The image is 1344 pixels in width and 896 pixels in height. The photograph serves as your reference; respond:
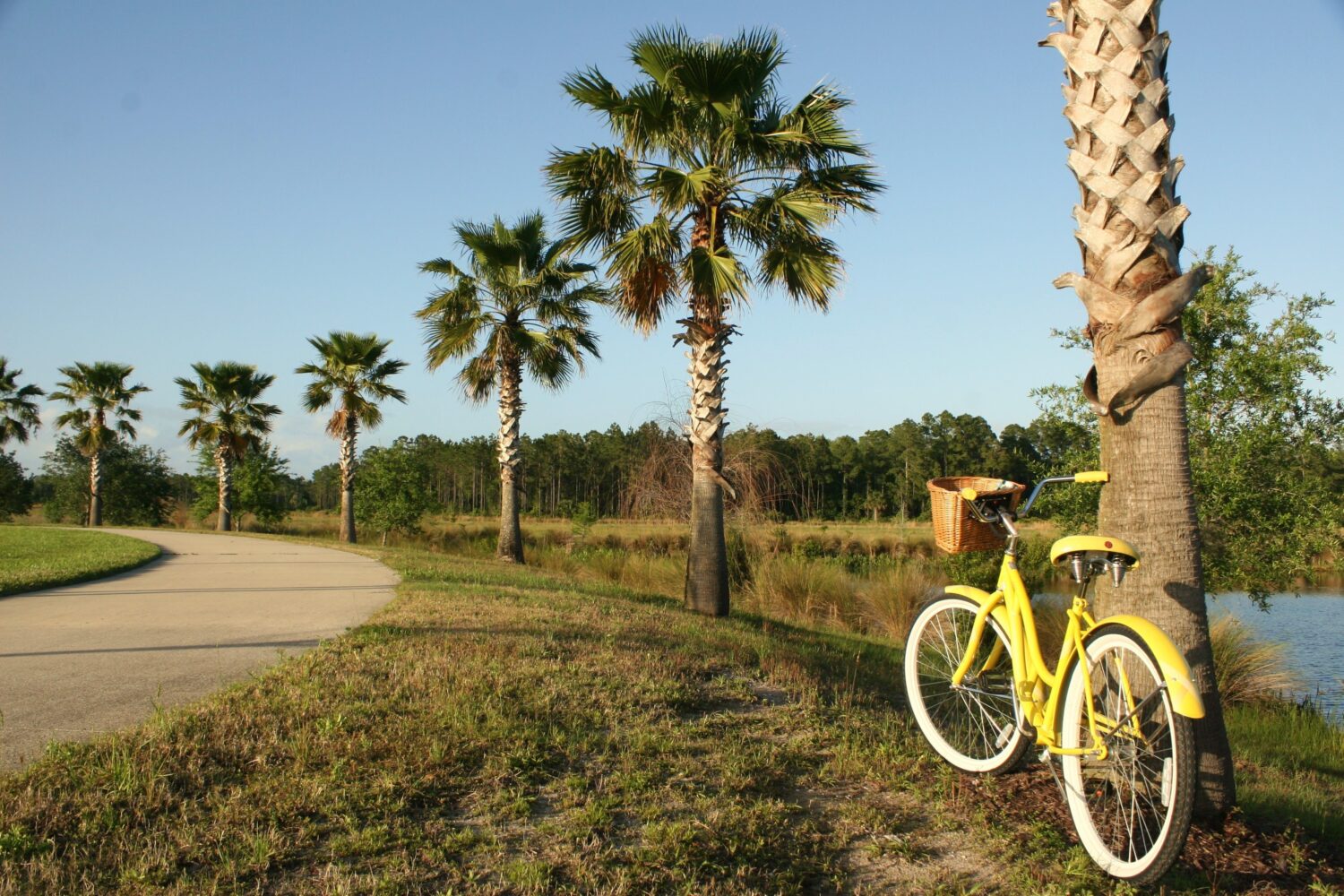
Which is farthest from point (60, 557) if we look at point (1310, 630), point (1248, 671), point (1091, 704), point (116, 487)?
point (116, 487)

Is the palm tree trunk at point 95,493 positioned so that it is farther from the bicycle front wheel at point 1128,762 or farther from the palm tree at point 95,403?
the bicycle front wheel at point 1128,762

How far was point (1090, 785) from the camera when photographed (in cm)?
399

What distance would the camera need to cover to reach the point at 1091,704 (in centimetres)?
354

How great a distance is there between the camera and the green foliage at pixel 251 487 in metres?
41.2

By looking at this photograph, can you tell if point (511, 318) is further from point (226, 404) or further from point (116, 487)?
point (116, 487)

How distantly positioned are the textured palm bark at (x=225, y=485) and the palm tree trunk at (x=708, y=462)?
109 ft

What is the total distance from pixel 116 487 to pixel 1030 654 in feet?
185

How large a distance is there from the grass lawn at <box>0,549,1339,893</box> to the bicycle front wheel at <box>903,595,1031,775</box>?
0.60ft

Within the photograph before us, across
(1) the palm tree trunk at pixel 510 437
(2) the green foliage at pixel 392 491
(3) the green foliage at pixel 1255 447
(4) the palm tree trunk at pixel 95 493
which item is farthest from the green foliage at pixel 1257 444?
(4) the palm tree trunk at pixel 95 493

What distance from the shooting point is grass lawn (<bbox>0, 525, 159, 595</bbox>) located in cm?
1177

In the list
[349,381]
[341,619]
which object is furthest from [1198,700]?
[349,381]

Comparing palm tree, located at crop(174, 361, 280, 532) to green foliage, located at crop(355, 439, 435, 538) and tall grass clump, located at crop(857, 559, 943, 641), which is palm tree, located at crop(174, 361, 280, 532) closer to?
green foliage, located at crop(355, 439, 435, 538)

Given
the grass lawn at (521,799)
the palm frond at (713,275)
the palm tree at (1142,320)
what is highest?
the palm frond at (713,275)

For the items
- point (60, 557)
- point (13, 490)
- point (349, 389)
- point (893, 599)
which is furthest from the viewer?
point (13, 490)
